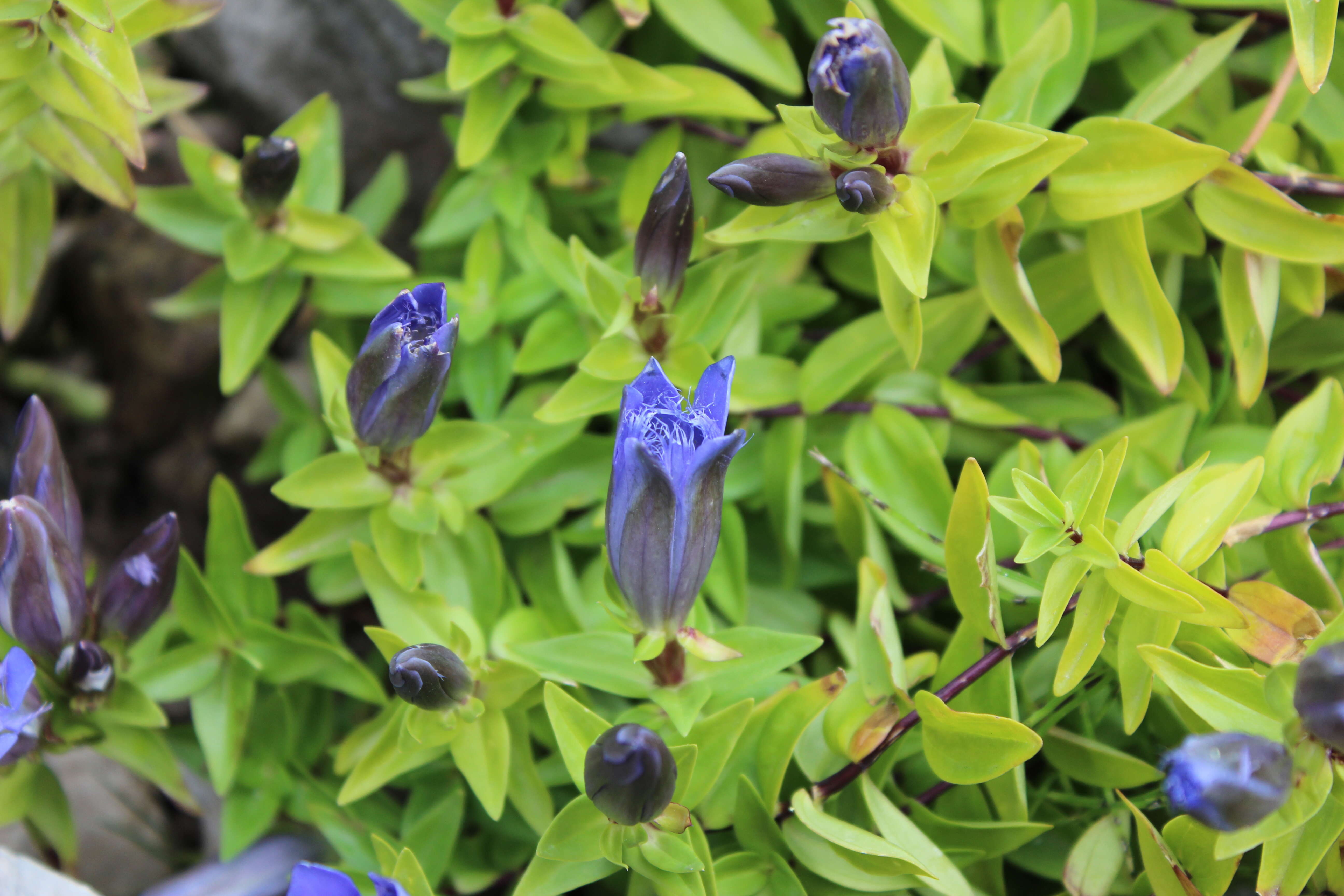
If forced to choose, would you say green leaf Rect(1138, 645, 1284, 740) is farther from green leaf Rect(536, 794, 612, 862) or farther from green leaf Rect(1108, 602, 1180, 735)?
green leaf Rect(536, 794, 612, 862)

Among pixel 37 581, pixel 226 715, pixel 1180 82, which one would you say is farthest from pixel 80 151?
pixel 1180 82

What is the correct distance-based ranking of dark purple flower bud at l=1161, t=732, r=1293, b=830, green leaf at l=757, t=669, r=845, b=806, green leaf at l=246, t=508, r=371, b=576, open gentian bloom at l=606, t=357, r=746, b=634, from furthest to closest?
green leaf at l=246, t=508, r=371, b=576 → green leaf at l=757, t=669, r=845, b=806 → open gentian bloom at l=606, t=357, r=746, b=634 → dark purple flower bud at l=1161, t=732, r=1293, b=830

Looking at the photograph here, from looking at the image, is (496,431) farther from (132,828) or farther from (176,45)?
(176,45)

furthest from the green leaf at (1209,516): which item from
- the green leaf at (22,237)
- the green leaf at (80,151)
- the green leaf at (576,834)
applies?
the green leaf at (22,237)

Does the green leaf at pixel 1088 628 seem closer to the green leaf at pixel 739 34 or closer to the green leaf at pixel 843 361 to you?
the green leaf at pixel 843 361

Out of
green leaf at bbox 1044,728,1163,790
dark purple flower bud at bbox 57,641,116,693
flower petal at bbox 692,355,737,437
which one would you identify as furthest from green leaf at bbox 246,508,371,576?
green leaf at bbox 1044,728,1163,790
